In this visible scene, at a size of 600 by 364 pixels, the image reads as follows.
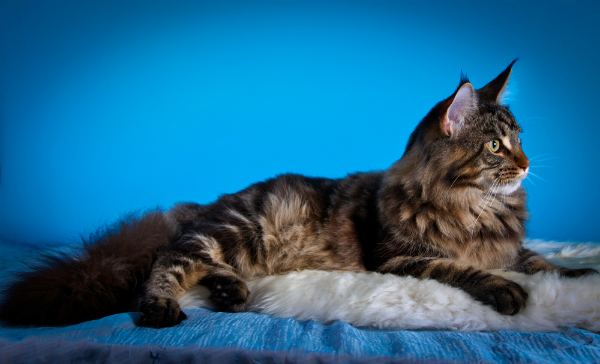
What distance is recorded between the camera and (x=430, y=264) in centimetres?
160

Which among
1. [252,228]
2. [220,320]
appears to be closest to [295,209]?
[252,228]

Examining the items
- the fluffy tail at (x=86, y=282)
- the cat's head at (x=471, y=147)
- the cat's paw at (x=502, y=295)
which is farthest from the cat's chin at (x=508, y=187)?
the fluffy tail at (x=86, y=282)

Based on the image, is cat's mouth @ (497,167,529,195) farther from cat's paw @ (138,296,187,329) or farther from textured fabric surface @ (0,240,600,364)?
cat's paw @ (138,296,187,329)

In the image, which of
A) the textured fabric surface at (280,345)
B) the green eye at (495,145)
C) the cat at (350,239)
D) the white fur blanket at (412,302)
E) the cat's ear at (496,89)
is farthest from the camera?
the cat's ear at (496,89)

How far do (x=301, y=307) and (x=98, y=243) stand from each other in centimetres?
87

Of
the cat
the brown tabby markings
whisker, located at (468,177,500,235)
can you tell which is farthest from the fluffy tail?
whisker, located at (468,177,500,235)

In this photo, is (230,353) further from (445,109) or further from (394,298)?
(445,109)

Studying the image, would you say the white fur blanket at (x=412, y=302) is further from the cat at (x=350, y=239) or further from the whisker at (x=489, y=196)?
the whisker at (x=489, y=196)

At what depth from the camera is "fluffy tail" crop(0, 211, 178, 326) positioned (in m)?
1.29

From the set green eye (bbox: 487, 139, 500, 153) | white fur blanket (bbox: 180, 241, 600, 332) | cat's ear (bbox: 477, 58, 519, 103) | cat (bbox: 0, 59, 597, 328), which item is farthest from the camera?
cat's ear (bbox: 477, 58, 519, 103)

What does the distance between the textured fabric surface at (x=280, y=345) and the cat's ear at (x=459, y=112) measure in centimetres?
81

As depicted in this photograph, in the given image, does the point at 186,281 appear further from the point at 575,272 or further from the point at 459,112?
the point at 575,272

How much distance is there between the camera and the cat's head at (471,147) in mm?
1591

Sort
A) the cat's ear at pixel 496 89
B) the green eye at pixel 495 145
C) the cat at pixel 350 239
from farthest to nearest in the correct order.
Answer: the cat's ear at pixel 496 89, the green eye at pixel 495 145, the cat at pixel 350 239
